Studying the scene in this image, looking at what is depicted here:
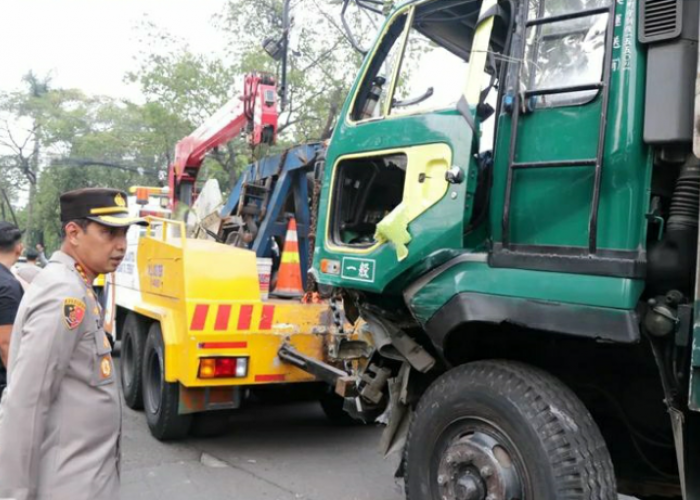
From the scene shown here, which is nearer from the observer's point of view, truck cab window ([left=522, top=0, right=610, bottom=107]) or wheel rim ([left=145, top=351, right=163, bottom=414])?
truck cab window ([left=522, top=0, right=610, bottom=107])

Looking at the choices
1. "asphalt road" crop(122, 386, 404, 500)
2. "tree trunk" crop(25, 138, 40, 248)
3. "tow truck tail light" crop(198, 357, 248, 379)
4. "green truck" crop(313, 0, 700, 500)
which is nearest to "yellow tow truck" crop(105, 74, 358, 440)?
"tow truck tail light" crop(198, 357, 248, 379)

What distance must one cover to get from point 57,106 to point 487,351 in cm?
3579

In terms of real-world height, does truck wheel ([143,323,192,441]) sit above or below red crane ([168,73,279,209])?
below

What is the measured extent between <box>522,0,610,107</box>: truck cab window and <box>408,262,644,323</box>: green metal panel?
742 millimetres

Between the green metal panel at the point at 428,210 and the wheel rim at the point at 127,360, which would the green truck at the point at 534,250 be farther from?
the wheel rim at the point at 127,360

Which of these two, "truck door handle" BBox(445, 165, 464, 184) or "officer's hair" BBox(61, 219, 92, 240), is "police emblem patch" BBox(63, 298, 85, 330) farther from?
"truck door handle" BBox(445, 165, 464, 184)

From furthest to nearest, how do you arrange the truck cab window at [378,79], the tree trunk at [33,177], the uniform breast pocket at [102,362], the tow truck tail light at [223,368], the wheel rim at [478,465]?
the tree trunk at [33,177], the tow truck tail light at [223,368], the truck cab window at [378,79], the wheel rim at [478,465], the uniform breast pocket at [102,362]

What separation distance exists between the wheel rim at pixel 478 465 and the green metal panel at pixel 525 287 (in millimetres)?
569

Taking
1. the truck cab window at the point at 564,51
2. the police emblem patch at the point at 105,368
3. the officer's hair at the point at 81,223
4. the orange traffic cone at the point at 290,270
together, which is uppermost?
the truck cab window at the point at 564,51

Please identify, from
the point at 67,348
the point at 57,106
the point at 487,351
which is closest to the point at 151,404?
the point at 487,351

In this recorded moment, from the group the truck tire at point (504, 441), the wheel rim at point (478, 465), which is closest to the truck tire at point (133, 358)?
the truck tire at point (504, 441)

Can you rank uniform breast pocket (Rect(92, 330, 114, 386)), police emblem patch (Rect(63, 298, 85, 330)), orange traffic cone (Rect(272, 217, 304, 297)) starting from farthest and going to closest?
orange traffic cone (Rect(272, 217, 304, 297)) → uniform breast pocket (Rect(92, 330, 114, 386)) → police emblem patch (Rect(63, 298, 85, 330))

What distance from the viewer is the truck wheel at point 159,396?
5.19 m

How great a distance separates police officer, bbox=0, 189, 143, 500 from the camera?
6.32ft
